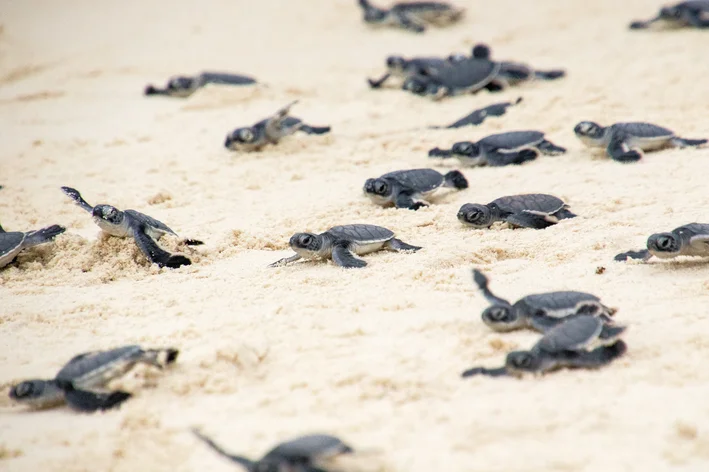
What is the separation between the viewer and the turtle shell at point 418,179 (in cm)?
410

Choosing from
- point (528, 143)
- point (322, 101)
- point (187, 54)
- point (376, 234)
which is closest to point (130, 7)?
point (187, 54)

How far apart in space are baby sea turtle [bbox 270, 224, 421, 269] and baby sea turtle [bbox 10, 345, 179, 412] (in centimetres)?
102

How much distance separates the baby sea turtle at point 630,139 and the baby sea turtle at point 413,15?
14.2 ft

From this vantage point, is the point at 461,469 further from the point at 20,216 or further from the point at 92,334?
the point at 20,216

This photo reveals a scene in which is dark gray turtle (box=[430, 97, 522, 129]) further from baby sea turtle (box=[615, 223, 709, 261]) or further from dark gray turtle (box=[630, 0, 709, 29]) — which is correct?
baby sea turtle (box=[615, 223, 709, 261])

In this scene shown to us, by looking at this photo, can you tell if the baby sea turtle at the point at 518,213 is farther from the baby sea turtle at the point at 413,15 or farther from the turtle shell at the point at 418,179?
the baby sea turtle at the point at 413,15

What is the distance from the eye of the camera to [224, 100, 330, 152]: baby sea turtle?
5.14 m

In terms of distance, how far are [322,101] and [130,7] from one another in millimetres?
4393

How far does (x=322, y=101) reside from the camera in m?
6.26

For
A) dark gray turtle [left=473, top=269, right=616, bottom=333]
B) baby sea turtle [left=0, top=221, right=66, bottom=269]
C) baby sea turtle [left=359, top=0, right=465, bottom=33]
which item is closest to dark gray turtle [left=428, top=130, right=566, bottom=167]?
dark gray turtle [left=473, top=269, right=616, bottom=333]

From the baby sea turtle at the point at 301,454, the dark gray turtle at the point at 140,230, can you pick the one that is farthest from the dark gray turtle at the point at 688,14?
the baby sea turtle at the point at 301,454

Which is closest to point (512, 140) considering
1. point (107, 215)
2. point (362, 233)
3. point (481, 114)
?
point (481, 114)

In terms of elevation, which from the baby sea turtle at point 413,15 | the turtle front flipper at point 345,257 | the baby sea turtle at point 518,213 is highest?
the turtle front flipper at point 345,257

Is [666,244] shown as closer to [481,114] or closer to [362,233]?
[362,233]
